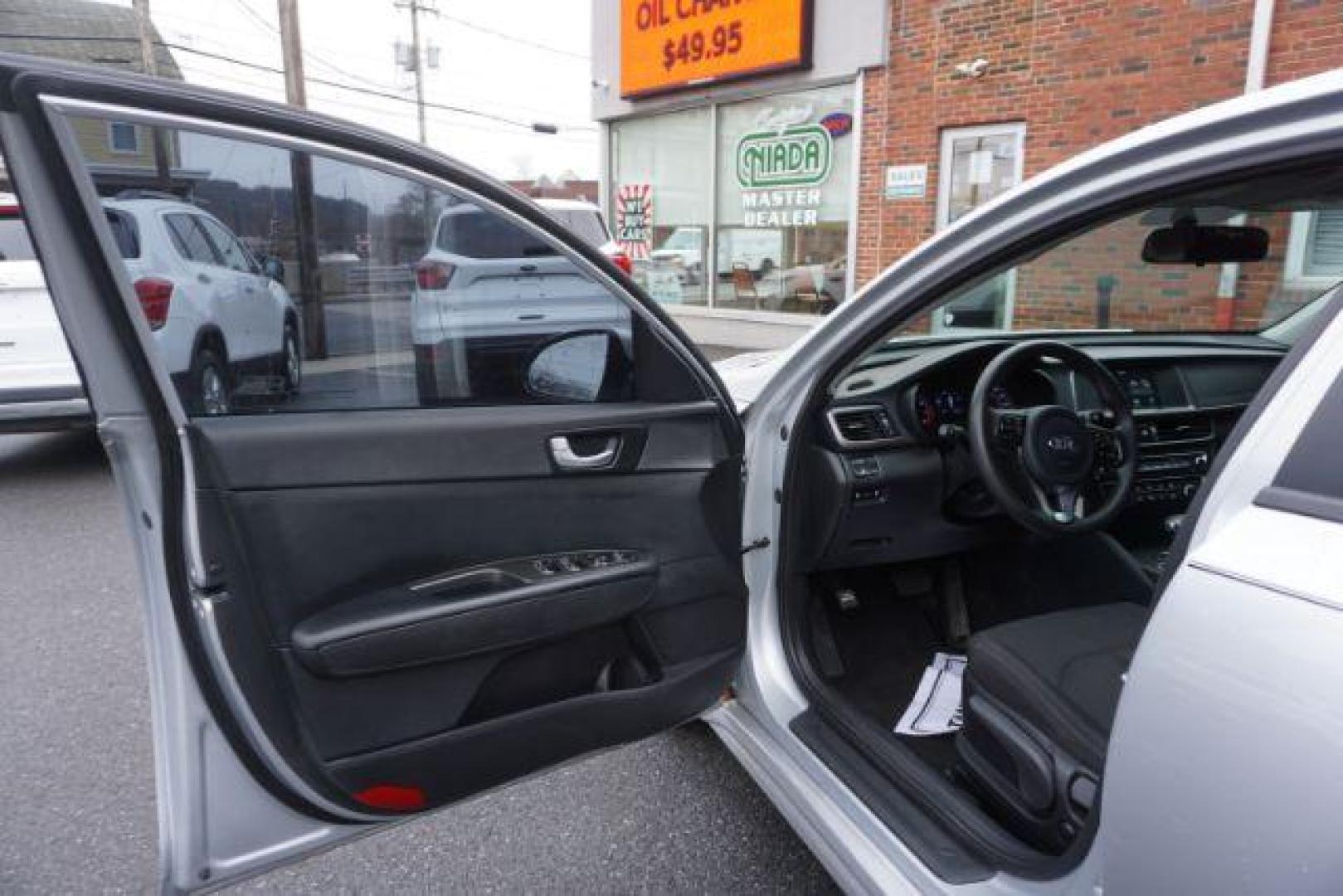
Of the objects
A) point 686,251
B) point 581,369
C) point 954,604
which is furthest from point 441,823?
point 686,251

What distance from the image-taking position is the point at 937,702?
8.59ft

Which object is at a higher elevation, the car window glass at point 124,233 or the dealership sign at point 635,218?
the dealership sign at point 635,218

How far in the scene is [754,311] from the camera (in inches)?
447

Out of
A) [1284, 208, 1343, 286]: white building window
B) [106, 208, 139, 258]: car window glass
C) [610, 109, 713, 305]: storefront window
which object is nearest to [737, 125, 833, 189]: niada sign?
[610, 109, 713, 305]: storefront window

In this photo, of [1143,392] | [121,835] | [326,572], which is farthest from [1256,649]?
[121,835]

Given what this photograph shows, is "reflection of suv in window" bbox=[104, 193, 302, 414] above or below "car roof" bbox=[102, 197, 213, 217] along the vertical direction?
below

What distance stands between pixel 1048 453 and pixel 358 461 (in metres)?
1.87

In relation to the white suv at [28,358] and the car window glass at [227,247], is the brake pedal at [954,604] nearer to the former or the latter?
the car window glass at [227,247]

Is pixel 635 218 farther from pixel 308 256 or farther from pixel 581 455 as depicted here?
pixel 308 256

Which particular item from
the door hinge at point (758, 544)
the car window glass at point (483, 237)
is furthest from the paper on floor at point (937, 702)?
the car window glass at point (483, 237)

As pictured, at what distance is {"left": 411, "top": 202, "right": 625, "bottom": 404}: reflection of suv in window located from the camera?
179 cm

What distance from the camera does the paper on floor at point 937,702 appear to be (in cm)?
249

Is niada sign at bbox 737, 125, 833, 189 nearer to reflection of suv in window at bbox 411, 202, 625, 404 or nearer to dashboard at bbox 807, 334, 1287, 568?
dashboard at bbox 807, 334, 1287, 568

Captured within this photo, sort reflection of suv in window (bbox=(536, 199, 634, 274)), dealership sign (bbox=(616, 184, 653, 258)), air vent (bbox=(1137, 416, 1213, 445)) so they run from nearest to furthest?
air vent (bbox=(1137, 416, 1213, 445)) → reflection of suv in window (bbox=(536, 199, 634, 274)) → dealership sign (bbox=(616, 184, 653, 258))
